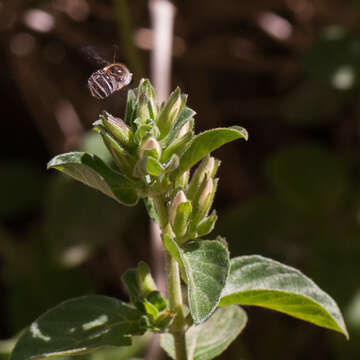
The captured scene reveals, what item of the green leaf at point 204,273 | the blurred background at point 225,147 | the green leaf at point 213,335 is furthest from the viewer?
the blurred background at point 225,147

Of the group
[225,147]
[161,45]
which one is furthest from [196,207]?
[225,147]

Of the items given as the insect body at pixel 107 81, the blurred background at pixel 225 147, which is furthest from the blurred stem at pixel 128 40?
the insect body at pixel 107 81


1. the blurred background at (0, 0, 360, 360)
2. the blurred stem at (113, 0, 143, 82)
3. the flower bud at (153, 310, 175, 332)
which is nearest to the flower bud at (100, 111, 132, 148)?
the flower bud at (153, 310, 175, 332)

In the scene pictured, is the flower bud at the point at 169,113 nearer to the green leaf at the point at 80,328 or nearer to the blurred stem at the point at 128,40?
the green leaf at the point at 80,328

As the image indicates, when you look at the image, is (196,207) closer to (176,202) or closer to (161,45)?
(176,202)

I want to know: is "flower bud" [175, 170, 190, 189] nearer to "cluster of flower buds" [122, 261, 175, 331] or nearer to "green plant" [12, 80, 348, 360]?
"green plant" [12, 80, 348, 360]
